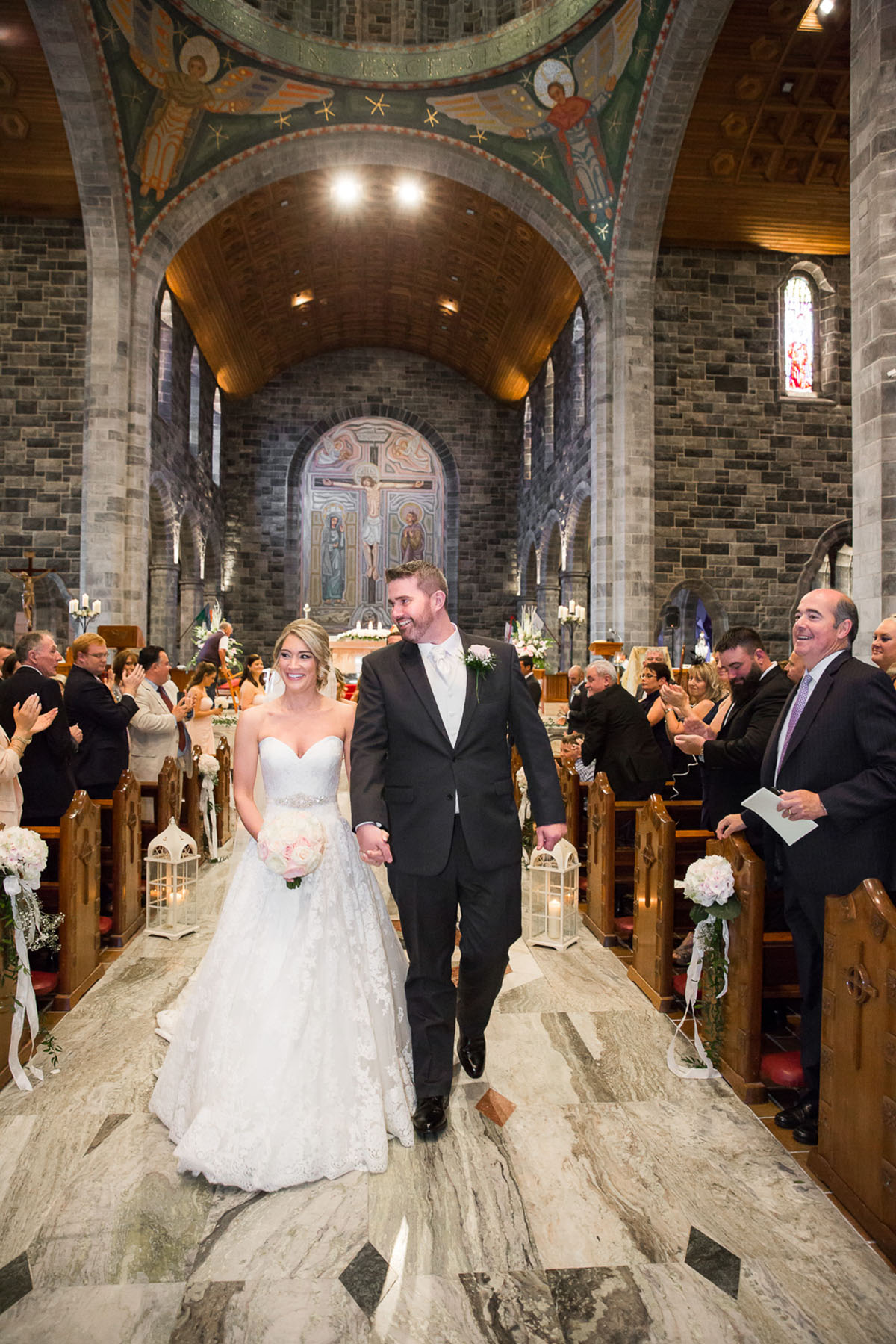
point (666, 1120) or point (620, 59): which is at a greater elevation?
point (620, 59)

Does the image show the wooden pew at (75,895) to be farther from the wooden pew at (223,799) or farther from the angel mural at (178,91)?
the angel mural at (178,91)

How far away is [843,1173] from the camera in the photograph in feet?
8.39

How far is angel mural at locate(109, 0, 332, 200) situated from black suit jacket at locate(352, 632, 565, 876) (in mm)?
12542

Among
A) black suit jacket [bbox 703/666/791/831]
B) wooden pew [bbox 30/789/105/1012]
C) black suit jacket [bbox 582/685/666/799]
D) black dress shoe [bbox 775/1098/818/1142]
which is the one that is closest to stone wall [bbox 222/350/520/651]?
black suit jacket [bbox 582/685/666/799]

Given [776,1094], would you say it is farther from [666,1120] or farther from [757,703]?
[757,703]

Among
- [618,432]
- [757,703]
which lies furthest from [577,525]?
[757,703]

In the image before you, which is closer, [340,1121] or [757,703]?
[340,1121]

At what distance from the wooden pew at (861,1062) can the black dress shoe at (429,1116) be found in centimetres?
115

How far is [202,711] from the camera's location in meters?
7.57

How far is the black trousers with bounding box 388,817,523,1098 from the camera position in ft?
9.47

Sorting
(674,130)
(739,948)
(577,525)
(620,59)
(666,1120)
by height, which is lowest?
(666,1120)

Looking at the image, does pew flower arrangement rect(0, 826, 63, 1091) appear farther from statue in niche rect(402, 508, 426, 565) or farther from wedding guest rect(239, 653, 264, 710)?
statue in niche rect(402, 508, 426, 565)

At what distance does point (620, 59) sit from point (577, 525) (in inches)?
290

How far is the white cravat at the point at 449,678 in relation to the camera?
296cm
